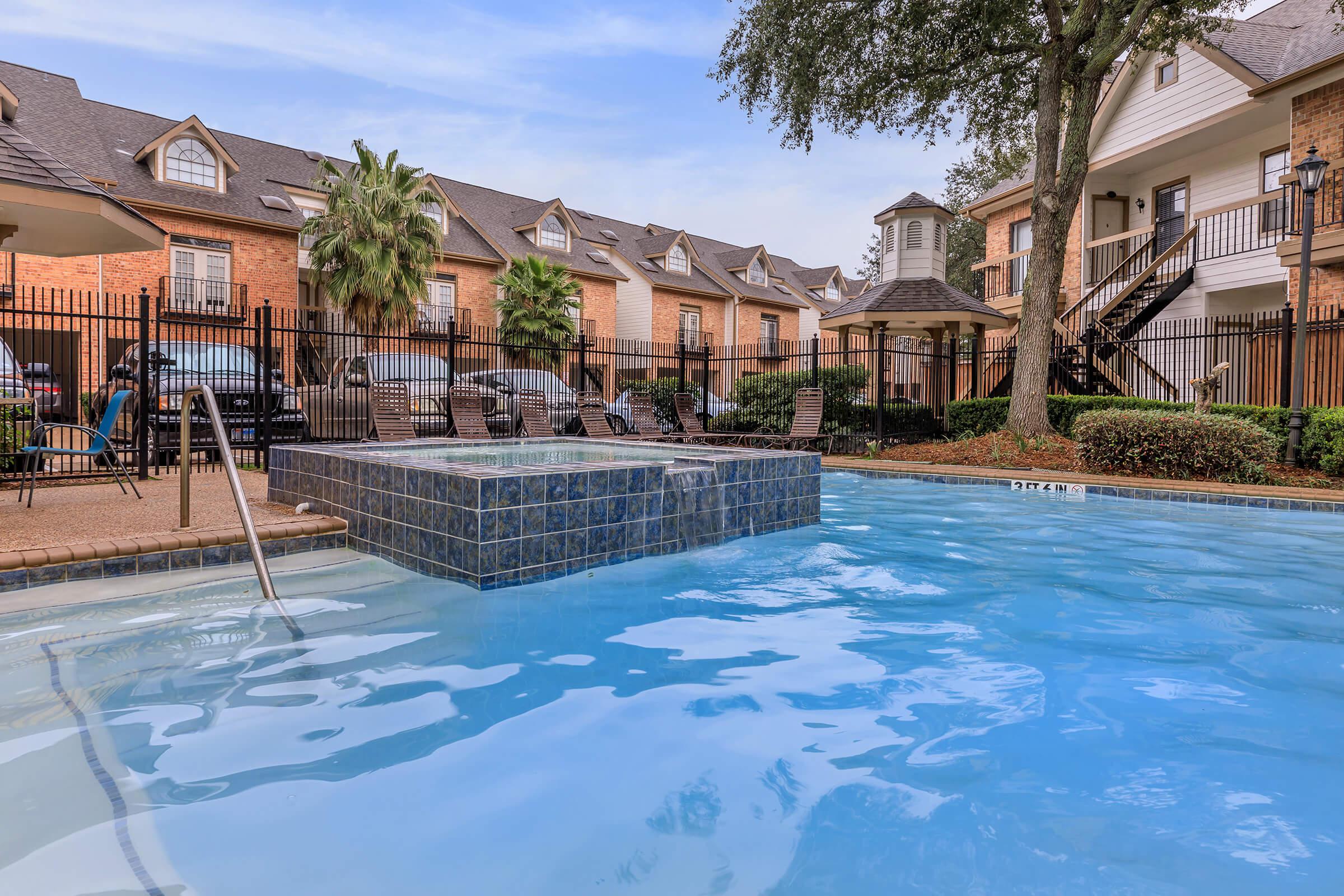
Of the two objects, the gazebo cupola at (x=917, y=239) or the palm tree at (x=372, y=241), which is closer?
the gazebo cupola at (x=917, y=239)

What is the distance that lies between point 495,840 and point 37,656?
2550 millimetres

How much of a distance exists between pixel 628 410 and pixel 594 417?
8.82 ft

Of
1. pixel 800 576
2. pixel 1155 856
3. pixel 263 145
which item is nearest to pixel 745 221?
pixel 263 145

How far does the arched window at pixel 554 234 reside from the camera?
2775 centimetres

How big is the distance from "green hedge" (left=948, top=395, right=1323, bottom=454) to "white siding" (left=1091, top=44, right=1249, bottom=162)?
7.26m

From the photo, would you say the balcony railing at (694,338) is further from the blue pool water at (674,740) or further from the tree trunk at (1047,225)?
the blue pool water at (674,740)

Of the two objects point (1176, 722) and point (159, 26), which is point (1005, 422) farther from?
point (159, 26)

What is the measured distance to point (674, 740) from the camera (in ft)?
9.30

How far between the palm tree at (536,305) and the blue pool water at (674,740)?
1943 cm

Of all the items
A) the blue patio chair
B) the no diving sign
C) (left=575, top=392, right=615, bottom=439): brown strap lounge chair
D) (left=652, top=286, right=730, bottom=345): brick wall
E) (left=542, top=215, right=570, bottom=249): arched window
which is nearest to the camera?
the blue patio chair

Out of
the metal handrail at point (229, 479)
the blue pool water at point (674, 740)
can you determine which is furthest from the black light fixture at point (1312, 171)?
the metal handrail at point (229, 479)

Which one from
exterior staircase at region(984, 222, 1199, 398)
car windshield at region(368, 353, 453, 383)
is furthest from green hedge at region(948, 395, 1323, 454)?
car windshield at region(368, 353, 453, 383)

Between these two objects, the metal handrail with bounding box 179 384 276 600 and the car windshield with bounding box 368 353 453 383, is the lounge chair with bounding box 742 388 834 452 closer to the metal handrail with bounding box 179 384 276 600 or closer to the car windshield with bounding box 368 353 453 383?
the car windshield with bounding box 368 353 453 383

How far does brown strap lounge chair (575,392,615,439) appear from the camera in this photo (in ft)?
39.2
